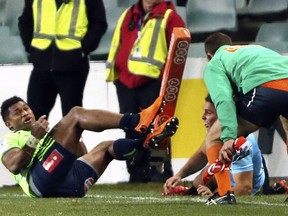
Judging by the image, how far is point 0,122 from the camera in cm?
1190

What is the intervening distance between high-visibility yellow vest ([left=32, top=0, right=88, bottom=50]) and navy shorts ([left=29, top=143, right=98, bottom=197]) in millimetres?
2176

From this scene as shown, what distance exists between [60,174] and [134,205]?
2.74 feet

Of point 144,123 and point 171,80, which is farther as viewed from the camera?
point 171,80

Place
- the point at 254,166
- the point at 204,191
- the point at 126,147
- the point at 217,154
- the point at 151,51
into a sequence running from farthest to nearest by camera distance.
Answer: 1. the point at 151,51
2. the point at 254,166
3. the point at 204,191
4. the point at 126,147
5. the point at 217,154

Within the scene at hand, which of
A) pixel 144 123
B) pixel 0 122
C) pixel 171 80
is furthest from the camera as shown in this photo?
pixel 0 122

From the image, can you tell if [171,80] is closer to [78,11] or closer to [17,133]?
[17,133]

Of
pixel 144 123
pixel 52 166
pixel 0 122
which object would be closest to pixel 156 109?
pixel 144 123

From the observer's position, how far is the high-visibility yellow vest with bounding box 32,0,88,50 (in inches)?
437

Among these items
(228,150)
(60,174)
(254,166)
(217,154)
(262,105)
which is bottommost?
(254,166)

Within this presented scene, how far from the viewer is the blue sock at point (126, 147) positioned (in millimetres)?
8680

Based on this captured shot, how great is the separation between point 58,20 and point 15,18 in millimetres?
1526

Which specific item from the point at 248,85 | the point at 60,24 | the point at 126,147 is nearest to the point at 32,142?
the point at 126,147

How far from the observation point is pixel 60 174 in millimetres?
8914

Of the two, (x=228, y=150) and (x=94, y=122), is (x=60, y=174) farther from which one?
(x=228, y=150)
